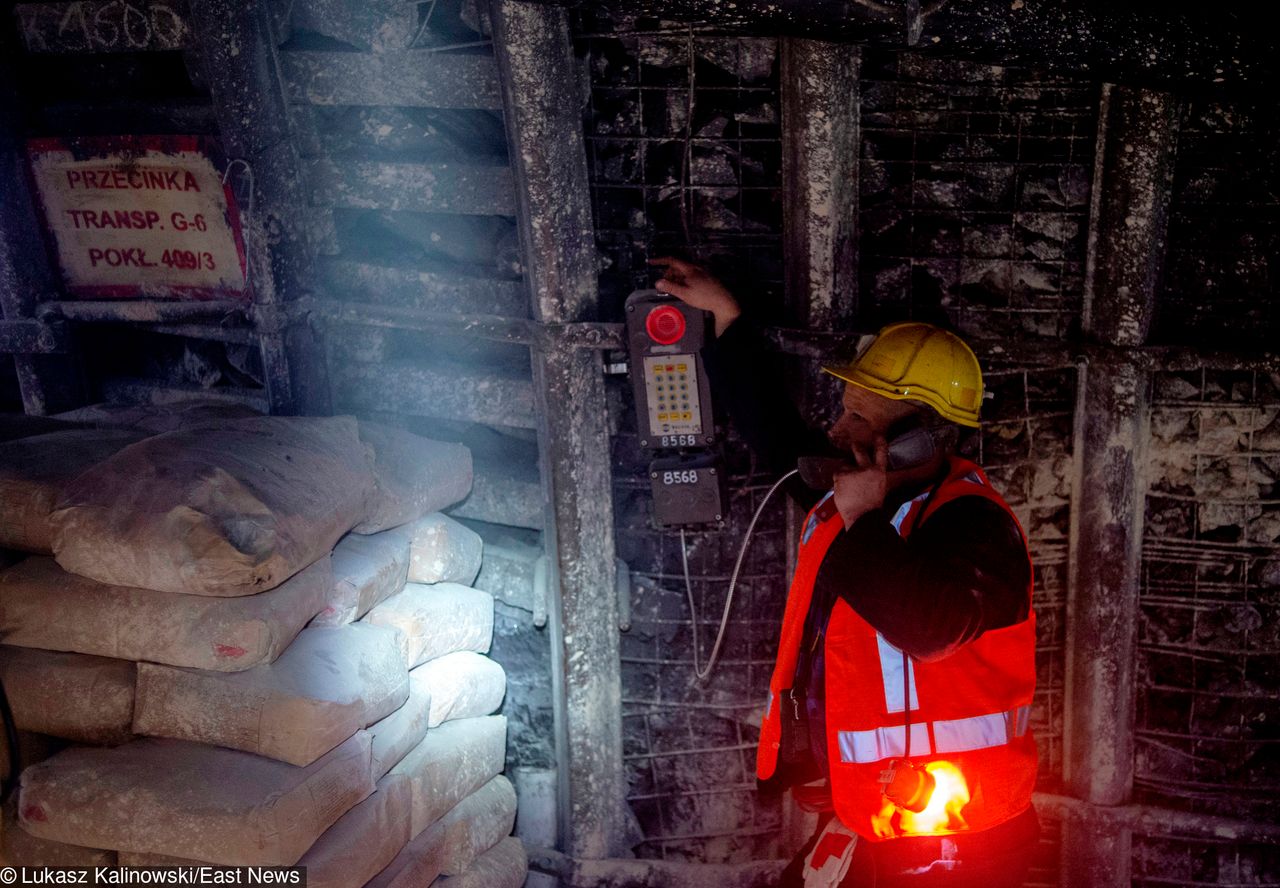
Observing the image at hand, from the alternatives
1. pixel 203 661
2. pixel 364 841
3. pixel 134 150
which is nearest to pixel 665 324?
pixel 203 661

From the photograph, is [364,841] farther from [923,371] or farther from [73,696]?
[923,371]

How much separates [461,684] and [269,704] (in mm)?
1022

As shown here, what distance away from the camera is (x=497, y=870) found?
4031 mm

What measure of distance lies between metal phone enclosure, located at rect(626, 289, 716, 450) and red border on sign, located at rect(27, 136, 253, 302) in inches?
70.4

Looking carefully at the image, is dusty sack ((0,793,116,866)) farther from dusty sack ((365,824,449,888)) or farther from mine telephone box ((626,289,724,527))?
mine telephone box ((626,289,724,527))

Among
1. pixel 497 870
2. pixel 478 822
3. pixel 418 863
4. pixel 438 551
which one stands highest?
pixel 438 551

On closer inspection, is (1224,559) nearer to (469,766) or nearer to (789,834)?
(789,834)

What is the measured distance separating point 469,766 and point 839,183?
261 centimetres

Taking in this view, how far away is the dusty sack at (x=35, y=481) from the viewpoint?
328 centimetres

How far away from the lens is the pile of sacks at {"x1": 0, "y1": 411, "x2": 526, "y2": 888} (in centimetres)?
304

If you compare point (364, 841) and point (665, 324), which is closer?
point (364, 841)

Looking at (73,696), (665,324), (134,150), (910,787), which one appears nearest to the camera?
(910,787)

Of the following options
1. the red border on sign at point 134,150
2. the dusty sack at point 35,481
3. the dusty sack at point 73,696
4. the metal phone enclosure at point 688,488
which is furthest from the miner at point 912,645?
the red border on sign at point 134,150

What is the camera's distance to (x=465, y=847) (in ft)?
12.8
